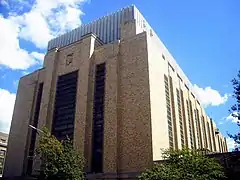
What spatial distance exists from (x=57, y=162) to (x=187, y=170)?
10.2 m

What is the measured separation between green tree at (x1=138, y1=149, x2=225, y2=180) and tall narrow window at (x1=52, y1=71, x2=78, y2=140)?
14.5 metres

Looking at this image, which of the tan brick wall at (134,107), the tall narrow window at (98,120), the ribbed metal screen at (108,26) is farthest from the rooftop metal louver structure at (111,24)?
the tall narrow window at (98,120)

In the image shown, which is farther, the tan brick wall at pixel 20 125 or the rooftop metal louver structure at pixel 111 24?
the rooftop metal louver structure at pixel 111 24

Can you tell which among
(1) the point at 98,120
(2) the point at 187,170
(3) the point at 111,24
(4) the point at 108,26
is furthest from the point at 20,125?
(2) the point at 187,170

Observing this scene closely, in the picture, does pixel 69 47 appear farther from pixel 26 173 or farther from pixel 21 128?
pixel 26 173

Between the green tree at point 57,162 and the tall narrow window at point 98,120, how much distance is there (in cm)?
494

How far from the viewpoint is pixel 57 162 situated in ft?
72.4

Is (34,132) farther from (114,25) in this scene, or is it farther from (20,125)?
(114,25)

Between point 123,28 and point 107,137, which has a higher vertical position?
point 123,28

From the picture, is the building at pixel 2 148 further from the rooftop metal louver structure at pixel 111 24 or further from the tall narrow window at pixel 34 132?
the rooftop metal louver structure at pixel 111 24

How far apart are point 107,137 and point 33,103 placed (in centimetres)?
1456

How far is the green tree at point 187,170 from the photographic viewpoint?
57.7 feet

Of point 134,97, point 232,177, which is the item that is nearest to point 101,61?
point 134,97

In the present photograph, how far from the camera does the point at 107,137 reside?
92.2 ft
